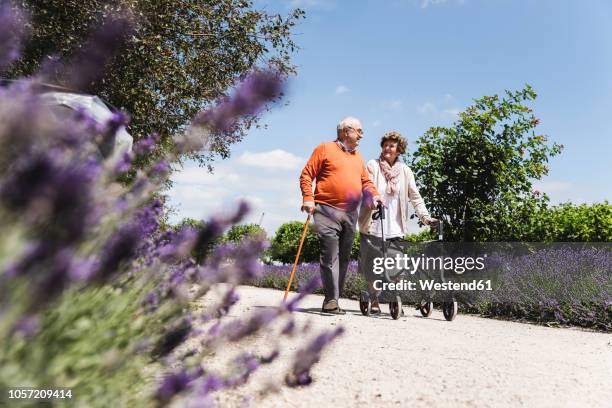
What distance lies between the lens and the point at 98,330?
1.59m

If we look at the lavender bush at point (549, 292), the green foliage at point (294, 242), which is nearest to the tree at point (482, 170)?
the lavender bush at point (549, 292)

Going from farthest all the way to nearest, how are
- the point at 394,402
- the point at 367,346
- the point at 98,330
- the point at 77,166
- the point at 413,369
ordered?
the point at 367,346
the point at 413,369
the point at 394,402
the point at 98,330
the point at 77,166

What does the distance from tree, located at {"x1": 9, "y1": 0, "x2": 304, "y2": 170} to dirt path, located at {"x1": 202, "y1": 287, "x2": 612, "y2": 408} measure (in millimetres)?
4463

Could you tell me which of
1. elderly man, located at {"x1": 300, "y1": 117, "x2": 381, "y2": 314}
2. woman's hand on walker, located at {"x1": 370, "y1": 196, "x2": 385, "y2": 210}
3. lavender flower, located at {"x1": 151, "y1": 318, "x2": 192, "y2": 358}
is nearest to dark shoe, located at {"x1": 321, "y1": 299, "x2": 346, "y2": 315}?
elderly man, located at {"x1": 300, "y1": 117, "x2": 381, "y2": 314}

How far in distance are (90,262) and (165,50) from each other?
844cm

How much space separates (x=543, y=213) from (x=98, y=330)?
9447mm

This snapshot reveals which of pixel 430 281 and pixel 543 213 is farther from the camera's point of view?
pixel 543 213

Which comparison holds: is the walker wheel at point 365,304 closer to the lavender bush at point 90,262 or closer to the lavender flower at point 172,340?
the lavender bush at point 90,262

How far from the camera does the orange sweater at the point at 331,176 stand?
6285 millimetres

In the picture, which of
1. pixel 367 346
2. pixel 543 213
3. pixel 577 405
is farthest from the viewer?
pixel 543 213

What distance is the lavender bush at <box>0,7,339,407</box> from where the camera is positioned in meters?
0.85

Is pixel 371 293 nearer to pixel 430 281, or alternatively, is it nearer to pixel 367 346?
pixel 430 281

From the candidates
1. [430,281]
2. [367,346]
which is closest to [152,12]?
[430,281]

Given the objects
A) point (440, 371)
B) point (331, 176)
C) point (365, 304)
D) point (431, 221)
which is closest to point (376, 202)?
point (331, 176)
